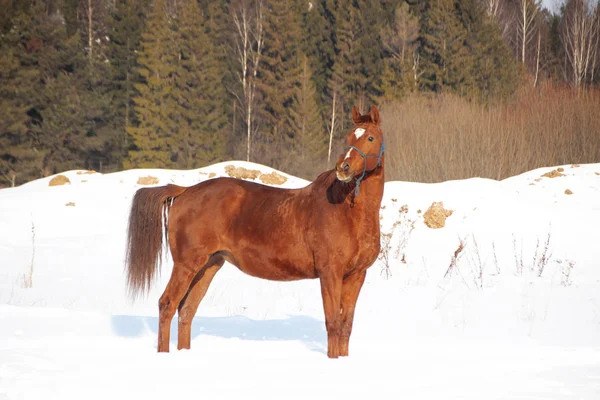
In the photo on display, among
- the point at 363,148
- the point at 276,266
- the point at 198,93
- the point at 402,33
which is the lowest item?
the point at 276,266

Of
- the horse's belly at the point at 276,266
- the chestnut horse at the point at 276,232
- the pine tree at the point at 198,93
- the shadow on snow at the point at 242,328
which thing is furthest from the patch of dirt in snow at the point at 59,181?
the pine tree at the point at 198,93

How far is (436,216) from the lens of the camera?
1258cm

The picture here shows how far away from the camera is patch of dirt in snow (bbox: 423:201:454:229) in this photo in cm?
1250

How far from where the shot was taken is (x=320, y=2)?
1545 inches

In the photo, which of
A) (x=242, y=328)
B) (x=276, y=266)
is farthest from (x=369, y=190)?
(x=242, y=328)

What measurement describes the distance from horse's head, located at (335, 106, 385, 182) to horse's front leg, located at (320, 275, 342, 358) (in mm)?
753

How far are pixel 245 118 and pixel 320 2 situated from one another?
780cm

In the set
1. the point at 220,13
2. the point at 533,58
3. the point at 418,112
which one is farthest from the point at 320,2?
the point at 418,112

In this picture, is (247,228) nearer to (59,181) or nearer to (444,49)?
(59,181)

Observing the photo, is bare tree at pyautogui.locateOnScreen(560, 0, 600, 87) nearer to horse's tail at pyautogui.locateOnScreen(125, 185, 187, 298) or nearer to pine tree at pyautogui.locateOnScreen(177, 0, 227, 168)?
pine tree at pyautogui.locateOnScreen(177, 0, 227, 168)

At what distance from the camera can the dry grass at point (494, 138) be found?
18.6 m

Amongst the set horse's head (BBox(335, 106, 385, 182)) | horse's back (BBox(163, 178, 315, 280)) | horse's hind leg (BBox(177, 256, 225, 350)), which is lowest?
horse's hind leg (BBox(177, 256, 225, 350))

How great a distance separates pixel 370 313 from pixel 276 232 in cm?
293

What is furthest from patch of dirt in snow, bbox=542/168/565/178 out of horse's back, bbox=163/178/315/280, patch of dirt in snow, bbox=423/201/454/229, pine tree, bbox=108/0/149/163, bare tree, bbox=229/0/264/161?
pine tree, bbox=108/0/149/163
